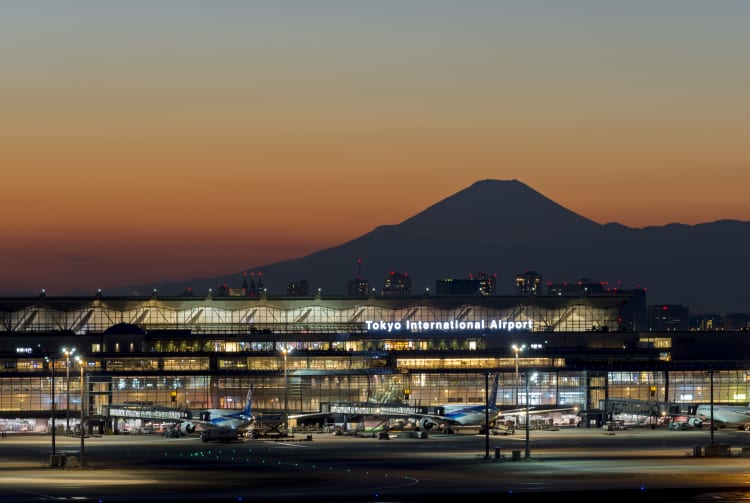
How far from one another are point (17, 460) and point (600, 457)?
198 ft

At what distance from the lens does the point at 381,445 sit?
626ft

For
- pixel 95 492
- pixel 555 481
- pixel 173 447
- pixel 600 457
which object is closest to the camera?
pixel 95 492

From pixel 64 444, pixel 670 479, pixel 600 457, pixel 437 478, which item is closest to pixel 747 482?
pixel 670 479

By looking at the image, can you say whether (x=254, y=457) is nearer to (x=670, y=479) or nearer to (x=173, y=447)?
(x=173, y=447)

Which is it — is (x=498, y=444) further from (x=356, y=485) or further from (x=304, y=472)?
(x=356, y=485)

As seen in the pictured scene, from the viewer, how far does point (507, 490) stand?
11669 centimetres

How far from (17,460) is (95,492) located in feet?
152

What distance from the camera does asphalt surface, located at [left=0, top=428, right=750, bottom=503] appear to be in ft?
371

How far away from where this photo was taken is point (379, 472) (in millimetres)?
137625

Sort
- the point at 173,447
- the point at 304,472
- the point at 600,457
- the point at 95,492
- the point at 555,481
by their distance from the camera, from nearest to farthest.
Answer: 1. the point at 95,492
2. the point at 555,481
3. the point at 304,472
4. the point at 600,457
5. the point at 173,447

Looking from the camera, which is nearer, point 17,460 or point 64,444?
point 17,460

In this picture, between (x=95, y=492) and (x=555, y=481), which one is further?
(x=555, y=481)

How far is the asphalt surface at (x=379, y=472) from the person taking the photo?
371 feet

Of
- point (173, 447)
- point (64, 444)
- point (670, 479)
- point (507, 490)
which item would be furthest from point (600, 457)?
point (64, 444)
